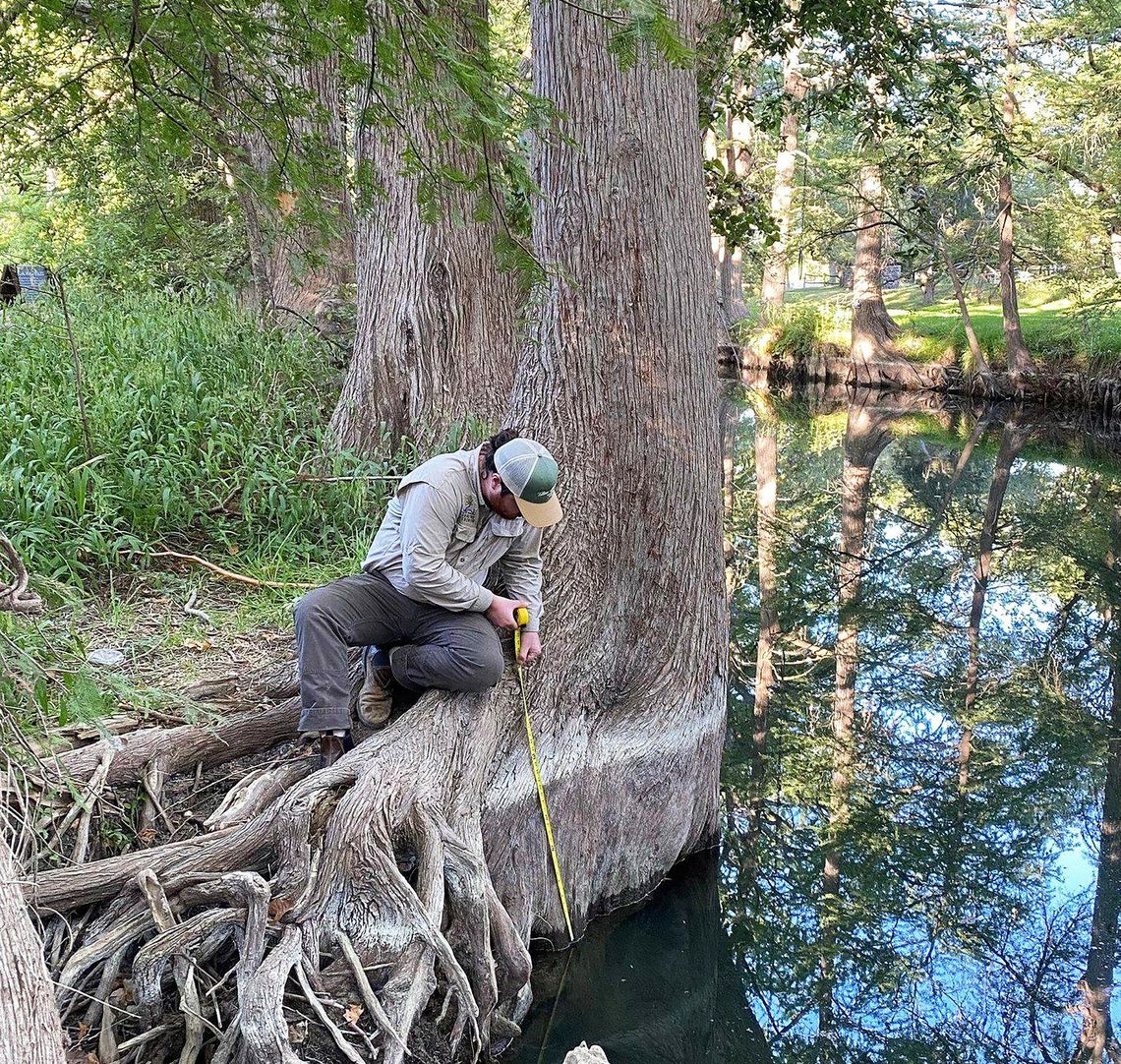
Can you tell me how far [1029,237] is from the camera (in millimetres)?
19000

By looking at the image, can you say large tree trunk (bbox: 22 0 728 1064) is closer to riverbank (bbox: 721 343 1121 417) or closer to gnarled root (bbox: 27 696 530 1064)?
gnarled root (bbox: 27 696 530 1064)

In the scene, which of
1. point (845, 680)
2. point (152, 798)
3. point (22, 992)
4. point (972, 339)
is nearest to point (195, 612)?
point (152, 798)

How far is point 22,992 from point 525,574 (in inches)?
102

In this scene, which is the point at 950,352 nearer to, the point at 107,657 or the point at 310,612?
Result: the point at 310,612

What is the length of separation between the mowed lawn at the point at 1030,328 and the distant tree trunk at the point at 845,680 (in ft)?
11.6

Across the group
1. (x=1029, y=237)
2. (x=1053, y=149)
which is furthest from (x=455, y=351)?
(x=1029, y=237)

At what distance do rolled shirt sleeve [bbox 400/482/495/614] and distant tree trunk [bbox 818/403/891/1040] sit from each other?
7.74 ft

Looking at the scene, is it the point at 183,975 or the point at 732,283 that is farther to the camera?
the point at 732,283

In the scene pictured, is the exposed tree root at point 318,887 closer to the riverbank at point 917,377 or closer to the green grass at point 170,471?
the green grass at point 170,471

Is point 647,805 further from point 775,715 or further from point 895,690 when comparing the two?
point 895,690

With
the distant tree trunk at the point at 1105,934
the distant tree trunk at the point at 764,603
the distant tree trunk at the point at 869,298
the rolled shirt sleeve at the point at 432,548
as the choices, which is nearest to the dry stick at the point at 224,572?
the rolled shirt sleeve at the point at 432,548

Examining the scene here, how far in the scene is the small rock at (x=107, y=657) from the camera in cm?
454

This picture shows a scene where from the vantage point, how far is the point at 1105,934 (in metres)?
4.86

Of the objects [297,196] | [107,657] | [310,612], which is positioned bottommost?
[107,657]
